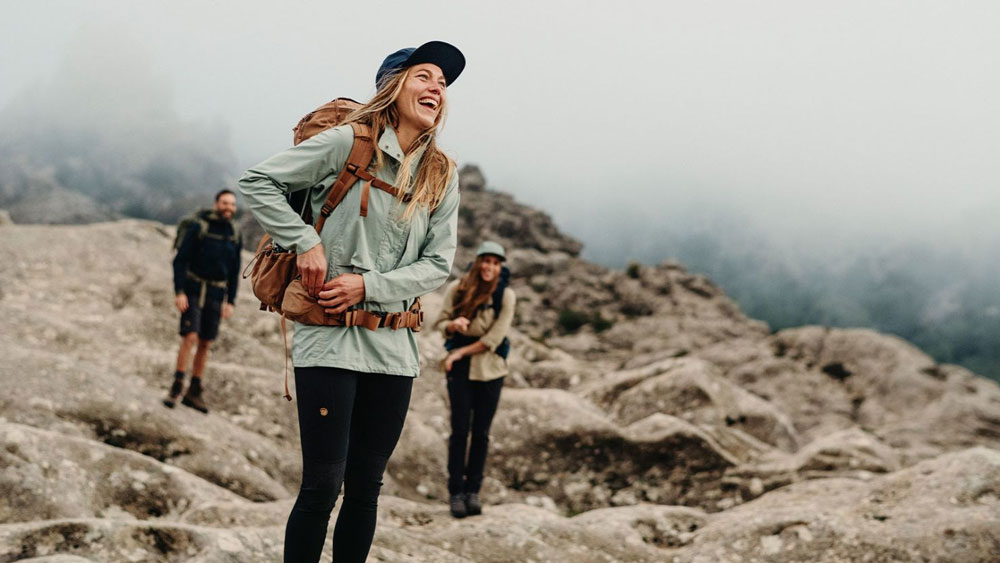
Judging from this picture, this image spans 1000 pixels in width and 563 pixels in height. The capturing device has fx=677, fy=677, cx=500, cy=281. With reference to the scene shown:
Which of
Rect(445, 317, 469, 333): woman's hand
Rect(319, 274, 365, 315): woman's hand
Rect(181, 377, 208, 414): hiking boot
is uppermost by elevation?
Rect(319, 274, 365, 315): woman's hand

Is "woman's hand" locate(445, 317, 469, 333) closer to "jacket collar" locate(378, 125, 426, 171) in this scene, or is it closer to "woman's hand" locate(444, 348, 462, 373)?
"woman's hand" locate(444, 348, 462, 373)

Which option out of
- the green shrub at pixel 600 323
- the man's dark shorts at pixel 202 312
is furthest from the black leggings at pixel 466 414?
the green shrub at pixel 600 323

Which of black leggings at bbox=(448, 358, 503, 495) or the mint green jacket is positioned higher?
the mint green jacket

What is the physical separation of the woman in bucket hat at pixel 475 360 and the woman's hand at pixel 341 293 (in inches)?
193

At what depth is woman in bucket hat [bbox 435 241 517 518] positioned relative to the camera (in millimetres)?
9344

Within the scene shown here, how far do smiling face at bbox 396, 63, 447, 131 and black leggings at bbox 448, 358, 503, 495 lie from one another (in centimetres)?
512

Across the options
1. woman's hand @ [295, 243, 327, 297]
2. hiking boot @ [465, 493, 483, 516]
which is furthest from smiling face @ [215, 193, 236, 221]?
woman's hand @ [295, 243, 327, 297]

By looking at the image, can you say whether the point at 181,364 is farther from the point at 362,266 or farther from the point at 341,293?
the point at 341,293

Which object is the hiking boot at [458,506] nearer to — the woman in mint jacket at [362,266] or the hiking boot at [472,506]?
the hiking boot at [472,506]

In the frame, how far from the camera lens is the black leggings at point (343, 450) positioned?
439cm

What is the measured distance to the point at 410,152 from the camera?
4.89 meters

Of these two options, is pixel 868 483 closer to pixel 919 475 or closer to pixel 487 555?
pixel 919 475

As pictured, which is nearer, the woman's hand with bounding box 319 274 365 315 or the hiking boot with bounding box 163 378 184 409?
the woman's hand with bounding box 319 274 365 315

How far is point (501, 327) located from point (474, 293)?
660 millimetres
